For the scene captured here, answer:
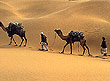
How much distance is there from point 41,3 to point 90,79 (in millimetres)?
43215

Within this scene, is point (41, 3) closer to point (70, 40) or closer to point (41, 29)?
point (41, 29)

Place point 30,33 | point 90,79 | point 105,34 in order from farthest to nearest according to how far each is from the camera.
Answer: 1. point 30,33
2. point 105,34
3. point 90,79

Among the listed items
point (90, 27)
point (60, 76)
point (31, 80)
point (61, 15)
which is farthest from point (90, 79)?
point (61, 15)

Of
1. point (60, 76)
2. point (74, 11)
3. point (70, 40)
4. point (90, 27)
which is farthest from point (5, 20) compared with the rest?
point (60, 76)

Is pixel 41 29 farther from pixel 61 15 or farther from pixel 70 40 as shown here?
pixel 70 40

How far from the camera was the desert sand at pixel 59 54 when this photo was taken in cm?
686

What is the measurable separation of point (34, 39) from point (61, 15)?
26.7 feet

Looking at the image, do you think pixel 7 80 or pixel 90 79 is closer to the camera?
pixel 7 80

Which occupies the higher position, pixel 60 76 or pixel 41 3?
pixel 41 3

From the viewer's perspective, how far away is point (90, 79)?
21.6 ft

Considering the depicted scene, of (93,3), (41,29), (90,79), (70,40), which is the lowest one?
(90,79)

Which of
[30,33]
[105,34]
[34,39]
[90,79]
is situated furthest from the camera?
[30,33]

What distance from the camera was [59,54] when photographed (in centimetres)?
1334

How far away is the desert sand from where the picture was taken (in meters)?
6.86
